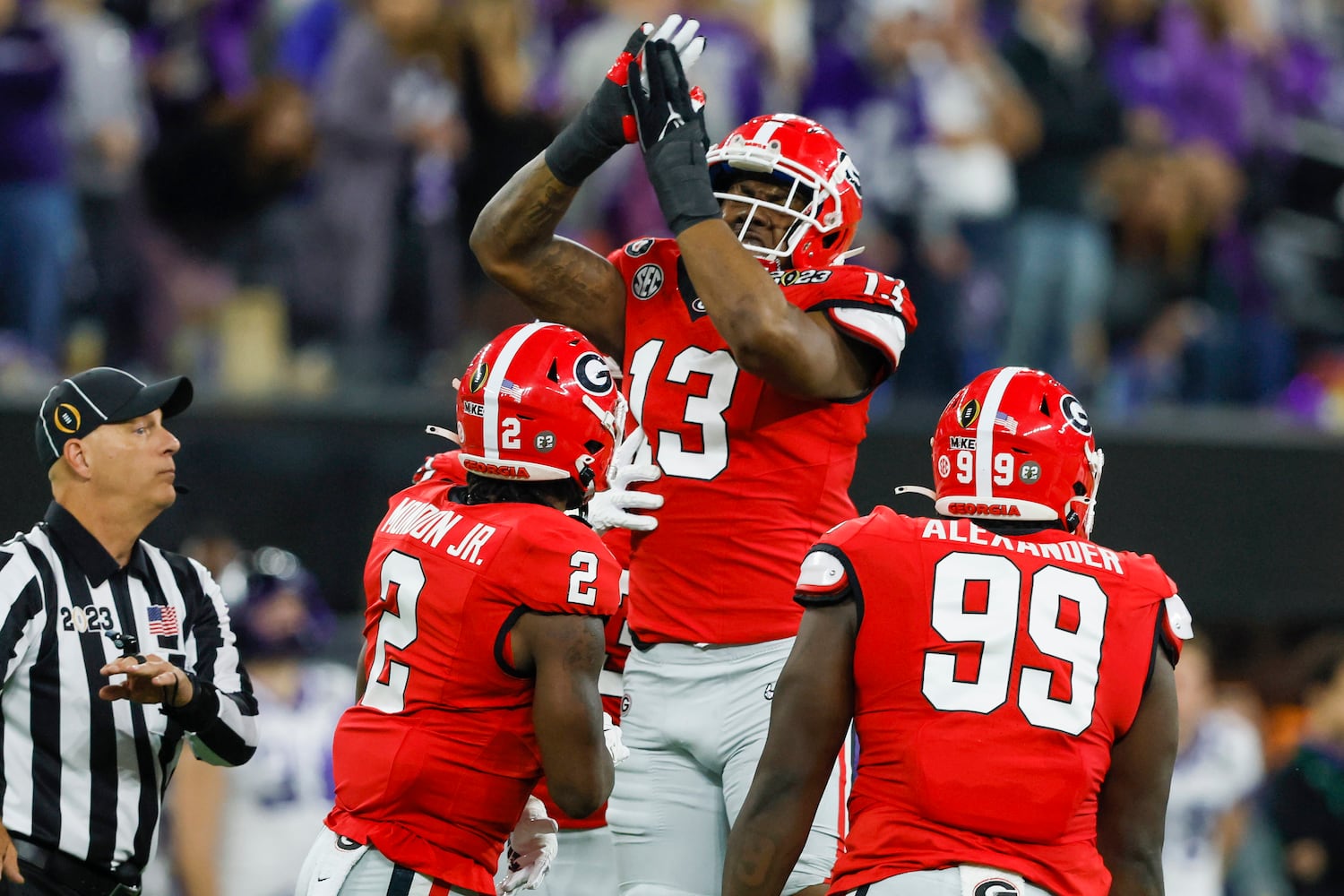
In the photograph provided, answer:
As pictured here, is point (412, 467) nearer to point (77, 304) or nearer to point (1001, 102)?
point (77, 304)

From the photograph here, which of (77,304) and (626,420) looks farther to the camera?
(77,304)

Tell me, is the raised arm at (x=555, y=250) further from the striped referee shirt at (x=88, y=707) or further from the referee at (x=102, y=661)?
the striped referee shirt at (x=88, y=707)

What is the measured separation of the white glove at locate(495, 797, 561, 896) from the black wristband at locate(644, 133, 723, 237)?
1.38 metres

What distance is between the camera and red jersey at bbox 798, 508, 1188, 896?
11.4 feet

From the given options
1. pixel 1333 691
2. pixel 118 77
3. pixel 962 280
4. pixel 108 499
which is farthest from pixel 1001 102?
pixel 108 499

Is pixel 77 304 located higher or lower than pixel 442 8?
lower

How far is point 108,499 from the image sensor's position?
4.30 m

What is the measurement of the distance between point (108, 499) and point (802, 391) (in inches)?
66.0

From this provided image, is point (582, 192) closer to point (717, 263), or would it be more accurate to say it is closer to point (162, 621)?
point (162, 621)

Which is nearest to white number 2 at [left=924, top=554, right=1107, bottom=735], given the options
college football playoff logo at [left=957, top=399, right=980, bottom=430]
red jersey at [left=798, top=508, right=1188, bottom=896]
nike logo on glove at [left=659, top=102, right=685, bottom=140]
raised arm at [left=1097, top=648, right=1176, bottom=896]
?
red jersey at [left=798, top=508, right=1188, bottom=896]

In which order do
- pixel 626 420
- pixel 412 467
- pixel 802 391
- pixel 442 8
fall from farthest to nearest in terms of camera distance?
pixel 442 8 < pixel 412 467 < pixel 626 420 < pixel 802 391

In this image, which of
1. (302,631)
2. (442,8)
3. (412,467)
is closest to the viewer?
(302,631)

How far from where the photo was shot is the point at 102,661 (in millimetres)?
4207

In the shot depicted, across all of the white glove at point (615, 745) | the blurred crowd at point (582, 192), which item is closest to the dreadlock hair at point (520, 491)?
the white glove at point (615, 745)
